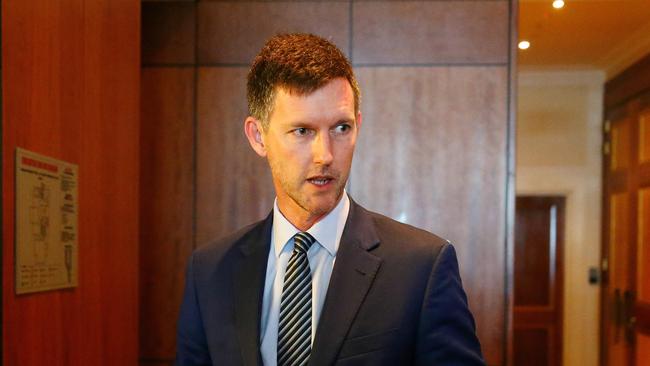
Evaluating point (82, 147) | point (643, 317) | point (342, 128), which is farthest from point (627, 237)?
point (342, 128)

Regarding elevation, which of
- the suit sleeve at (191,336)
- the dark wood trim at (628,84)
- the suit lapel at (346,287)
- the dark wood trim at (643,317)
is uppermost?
the dark wood trim at (628,84)

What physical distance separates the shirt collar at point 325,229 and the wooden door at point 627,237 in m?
3.78

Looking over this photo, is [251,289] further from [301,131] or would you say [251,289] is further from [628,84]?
[628,84]

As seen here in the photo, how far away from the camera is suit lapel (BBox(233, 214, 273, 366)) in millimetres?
1333

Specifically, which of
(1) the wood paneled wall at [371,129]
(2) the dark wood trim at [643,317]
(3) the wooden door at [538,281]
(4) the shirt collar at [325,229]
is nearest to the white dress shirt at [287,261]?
(4) the shirt collar at [325,229]

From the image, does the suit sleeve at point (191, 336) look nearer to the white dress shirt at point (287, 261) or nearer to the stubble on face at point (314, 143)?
the white dress shirt at point (287, 261)

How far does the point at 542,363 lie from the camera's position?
641cm

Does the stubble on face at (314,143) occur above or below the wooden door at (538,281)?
above

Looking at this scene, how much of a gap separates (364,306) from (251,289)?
0.76 ft

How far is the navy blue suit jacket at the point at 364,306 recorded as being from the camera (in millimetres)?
1283

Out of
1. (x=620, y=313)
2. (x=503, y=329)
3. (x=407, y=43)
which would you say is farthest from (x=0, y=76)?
(x=620, y=313)

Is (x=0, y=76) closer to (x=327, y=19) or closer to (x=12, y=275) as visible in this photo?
(x=12, y=275)

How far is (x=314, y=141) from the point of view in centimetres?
129

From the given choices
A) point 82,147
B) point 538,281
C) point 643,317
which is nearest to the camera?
point 82,147
